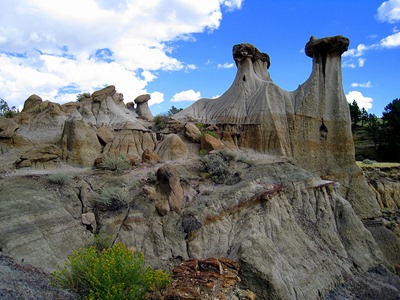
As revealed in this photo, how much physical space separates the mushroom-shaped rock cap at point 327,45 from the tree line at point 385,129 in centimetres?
2526

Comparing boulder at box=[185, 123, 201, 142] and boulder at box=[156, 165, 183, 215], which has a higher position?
boulder at box=[185, 123, 201, 142]

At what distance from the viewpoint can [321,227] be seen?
16719 millimetres

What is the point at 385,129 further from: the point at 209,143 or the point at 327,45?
the point at 209,143

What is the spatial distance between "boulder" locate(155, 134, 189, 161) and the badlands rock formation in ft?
0.27

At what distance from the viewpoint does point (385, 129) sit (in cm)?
4856

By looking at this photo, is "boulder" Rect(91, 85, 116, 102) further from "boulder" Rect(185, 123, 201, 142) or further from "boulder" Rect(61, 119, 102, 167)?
"boulder" Rect(185, 123, 201, 142)

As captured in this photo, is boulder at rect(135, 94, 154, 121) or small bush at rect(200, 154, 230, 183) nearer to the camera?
small bush at rect(200, 154, 230, 183)

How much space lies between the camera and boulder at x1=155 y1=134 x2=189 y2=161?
19.8 m

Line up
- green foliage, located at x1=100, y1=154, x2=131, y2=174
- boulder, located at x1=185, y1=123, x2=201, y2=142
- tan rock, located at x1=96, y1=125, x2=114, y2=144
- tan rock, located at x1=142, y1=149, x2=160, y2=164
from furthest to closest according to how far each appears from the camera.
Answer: boulder, located at x1=185, y1=123, x2=201, y2=142 < tan rock, located at x1=96, y1=125, x2=114, y2=144 < tan rock, located at x1=142, y1=149, x2=160, y2=164 < green foliage, located at x1=100, y1=154, x2=131, y2=174

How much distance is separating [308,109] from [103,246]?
51.3ft

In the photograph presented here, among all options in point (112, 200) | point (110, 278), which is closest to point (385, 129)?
point (112, 200)

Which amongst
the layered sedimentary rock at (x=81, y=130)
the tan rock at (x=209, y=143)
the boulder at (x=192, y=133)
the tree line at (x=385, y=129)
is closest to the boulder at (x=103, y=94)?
the layered sedimentary rock at (x=81, y=130)

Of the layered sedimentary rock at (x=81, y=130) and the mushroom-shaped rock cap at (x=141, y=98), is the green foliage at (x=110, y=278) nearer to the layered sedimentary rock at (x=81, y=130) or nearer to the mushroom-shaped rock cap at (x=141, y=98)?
the layered sedimentary rock at (x=81, y=130)

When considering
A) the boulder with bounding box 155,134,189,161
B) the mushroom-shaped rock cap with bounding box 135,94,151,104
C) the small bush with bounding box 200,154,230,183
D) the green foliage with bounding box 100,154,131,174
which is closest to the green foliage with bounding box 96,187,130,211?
the green foliage with bounding box 100,154,131,174
